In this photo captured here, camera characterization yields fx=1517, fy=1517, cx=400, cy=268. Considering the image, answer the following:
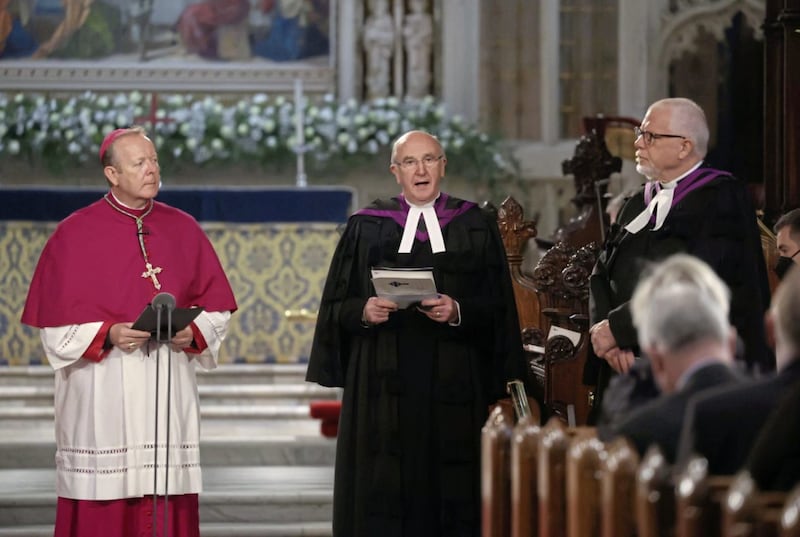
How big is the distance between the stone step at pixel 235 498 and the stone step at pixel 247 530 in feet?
0.27

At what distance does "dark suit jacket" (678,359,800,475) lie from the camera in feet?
10.8

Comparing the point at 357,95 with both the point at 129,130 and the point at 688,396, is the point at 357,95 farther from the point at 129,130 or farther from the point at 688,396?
the point at 688,396

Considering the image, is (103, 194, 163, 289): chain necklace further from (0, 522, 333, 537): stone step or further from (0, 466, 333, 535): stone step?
(0, 466, 333, 535): stone step

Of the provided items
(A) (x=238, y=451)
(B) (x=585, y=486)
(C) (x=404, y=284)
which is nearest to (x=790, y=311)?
(B) (x=585, y=486)

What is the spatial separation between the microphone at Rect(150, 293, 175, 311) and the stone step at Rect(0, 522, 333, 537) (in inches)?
85.1

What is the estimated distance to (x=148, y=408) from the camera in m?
6.01

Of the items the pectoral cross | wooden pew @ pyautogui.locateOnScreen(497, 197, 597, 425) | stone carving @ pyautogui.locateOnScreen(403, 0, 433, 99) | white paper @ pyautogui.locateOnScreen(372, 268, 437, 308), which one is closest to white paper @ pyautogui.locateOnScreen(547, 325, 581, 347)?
wooden pew @ pyautogui.locateOnScreen(497, 197, 597, 425)

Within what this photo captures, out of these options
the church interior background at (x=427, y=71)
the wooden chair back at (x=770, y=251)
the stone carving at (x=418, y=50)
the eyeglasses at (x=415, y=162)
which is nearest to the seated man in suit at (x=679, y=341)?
the eyeglasses at (x=415, y=162)

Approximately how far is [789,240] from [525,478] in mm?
2461

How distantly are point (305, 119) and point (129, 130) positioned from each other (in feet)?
16.7

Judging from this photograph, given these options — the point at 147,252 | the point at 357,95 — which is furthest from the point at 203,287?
the point at 357,95

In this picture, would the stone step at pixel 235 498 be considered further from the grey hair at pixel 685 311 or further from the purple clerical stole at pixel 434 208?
the grey hair at pixel 685 311

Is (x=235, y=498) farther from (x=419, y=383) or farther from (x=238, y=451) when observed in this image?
(x=419, y=383)

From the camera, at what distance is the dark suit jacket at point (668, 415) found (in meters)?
3.31
